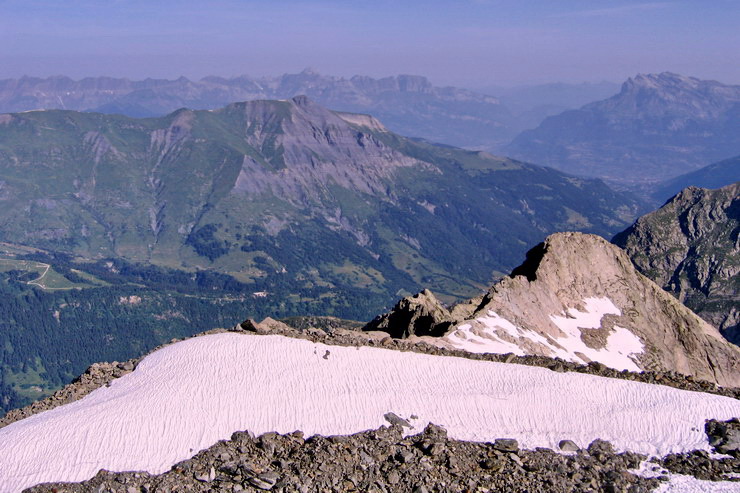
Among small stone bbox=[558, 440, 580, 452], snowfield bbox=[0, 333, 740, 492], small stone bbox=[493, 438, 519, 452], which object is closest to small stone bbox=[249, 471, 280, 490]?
snowfield bbox=[0, 333, 740, 492]

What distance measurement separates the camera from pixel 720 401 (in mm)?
45094

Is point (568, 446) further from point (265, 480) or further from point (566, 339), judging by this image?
point (566, 339)

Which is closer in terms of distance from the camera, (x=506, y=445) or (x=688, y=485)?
(x=688, y=485)

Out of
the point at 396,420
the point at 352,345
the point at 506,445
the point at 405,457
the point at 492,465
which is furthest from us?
the point at 352,345

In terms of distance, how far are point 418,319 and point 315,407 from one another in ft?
139

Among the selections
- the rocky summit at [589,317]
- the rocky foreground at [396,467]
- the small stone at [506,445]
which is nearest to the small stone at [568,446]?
the rocky foreground at [396,467]

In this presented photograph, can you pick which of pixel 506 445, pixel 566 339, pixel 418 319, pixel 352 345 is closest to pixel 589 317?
pixel 566 339

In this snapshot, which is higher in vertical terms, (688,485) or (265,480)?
(265,480)

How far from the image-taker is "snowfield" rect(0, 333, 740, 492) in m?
39.1

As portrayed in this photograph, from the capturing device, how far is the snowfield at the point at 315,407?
3909cm

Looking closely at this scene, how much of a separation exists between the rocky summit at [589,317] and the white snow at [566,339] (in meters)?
0.17

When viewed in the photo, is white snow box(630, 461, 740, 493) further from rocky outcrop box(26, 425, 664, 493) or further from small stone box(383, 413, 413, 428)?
small stone box(383, 413, 413, 428)

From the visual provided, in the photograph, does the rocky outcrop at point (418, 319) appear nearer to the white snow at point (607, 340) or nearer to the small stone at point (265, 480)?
the white snow at point (607, 340)

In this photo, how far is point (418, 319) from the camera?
278ft
